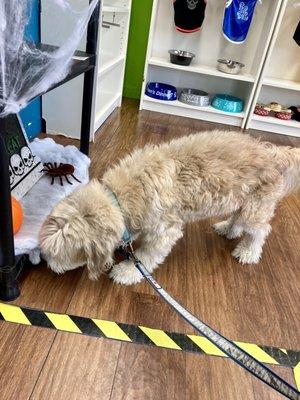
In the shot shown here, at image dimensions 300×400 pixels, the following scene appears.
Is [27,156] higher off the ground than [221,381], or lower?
higher

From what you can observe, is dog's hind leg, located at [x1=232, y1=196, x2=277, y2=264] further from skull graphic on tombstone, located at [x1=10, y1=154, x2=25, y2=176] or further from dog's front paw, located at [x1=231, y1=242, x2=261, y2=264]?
skull graphic on tombstone, located at [x1=10, y1=154, x2=25, y2=176]

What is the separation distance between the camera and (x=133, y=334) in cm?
127

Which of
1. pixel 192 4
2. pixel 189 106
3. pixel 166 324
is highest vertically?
pixel 192 4

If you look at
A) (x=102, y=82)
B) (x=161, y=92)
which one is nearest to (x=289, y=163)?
(x=102, y=82)

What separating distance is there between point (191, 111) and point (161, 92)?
1.17ft

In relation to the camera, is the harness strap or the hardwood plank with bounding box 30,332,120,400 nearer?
the hardwood plank with bounding box 30,332,120,400

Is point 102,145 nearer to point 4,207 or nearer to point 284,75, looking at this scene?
point 4,207

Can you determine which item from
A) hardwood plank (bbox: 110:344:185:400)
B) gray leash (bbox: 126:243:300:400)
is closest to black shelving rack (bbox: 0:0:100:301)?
hardwood plank (bbox: 110:344:185:400)

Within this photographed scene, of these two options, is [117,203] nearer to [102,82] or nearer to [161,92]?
[102,82]

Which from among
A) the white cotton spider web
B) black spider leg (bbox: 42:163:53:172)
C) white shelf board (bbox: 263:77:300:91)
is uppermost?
the white cotton spider web

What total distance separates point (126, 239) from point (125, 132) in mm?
1842

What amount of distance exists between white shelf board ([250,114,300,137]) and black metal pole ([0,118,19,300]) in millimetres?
2880

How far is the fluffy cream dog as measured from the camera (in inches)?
45.4

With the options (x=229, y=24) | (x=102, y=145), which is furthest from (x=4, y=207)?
(x=229, y=24)
